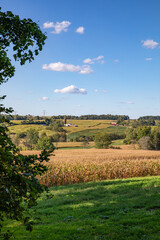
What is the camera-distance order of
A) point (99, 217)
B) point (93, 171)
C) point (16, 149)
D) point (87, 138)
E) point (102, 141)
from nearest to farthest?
1. point (16, 149)
2. point (99, 217)
3. point (93, 171)
4. point (102, 141)
5. point (87, 138)

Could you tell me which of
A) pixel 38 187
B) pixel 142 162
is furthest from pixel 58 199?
pixel 142 162

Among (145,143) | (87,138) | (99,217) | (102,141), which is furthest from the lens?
(87,138)

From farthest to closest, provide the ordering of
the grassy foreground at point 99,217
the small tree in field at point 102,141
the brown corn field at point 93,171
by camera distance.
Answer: the small tree in field at point 102,141 < the brown corn field at point 93,171 < the grassy foreground at point 99,217

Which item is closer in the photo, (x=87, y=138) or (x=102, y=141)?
(x=102, y=141)

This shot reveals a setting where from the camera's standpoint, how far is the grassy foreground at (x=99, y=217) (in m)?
6.83

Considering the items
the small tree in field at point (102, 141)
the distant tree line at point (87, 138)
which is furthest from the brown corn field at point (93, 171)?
the distant tree line at point (87, 138)

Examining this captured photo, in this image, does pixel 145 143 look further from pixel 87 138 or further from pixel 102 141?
pixel 87 138

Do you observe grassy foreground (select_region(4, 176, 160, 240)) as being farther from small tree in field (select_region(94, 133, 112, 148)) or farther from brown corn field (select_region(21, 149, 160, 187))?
small tree in field (select_region(94, 133, 112, 148))

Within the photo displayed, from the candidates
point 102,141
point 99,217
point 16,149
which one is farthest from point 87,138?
point 16,149

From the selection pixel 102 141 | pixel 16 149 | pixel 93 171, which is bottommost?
pixel 102 141

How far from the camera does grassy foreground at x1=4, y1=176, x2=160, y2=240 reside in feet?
22.4

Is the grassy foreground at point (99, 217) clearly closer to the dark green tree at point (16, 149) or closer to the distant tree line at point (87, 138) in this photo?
the dark green tree at point (16, 149)

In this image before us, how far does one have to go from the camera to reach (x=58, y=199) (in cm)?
1275

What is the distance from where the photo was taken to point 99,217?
881 cm
